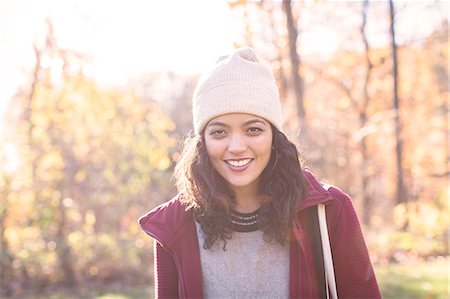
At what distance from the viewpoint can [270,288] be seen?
2641mm

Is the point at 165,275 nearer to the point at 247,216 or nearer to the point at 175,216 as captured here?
the point at 175,216

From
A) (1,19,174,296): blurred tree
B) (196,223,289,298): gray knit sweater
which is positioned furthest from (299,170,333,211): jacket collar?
(1,19,174,296): blurred tree

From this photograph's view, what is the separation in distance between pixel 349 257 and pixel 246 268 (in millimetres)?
462

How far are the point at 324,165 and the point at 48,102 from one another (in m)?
4.96

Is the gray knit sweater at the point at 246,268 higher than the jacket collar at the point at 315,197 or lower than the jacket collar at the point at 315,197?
lower

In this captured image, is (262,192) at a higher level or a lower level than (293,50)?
lower

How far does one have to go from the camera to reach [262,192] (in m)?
2.81

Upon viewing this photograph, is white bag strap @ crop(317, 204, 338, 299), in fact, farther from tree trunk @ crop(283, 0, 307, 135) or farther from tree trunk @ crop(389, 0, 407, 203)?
tree trunk @ crop(389, 0, 407, 203)

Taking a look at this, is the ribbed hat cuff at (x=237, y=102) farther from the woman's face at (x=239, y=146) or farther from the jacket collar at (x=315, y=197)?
the jacket collar at (x=315, y=197)

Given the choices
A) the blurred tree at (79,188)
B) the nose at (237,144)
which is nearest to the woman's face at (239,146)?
the nose at (237,144)

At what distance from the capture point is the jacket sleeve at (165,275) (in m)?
2.71

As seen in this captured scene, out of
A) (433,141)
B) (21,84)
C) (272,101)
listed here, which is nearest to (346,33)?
(433,141)

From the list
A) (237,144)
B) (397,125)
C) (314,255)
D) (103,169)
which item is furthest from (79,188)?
(397,125)

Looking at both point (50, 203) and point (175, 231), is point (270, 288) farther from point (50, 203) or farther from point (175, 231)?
point (50, 203)
